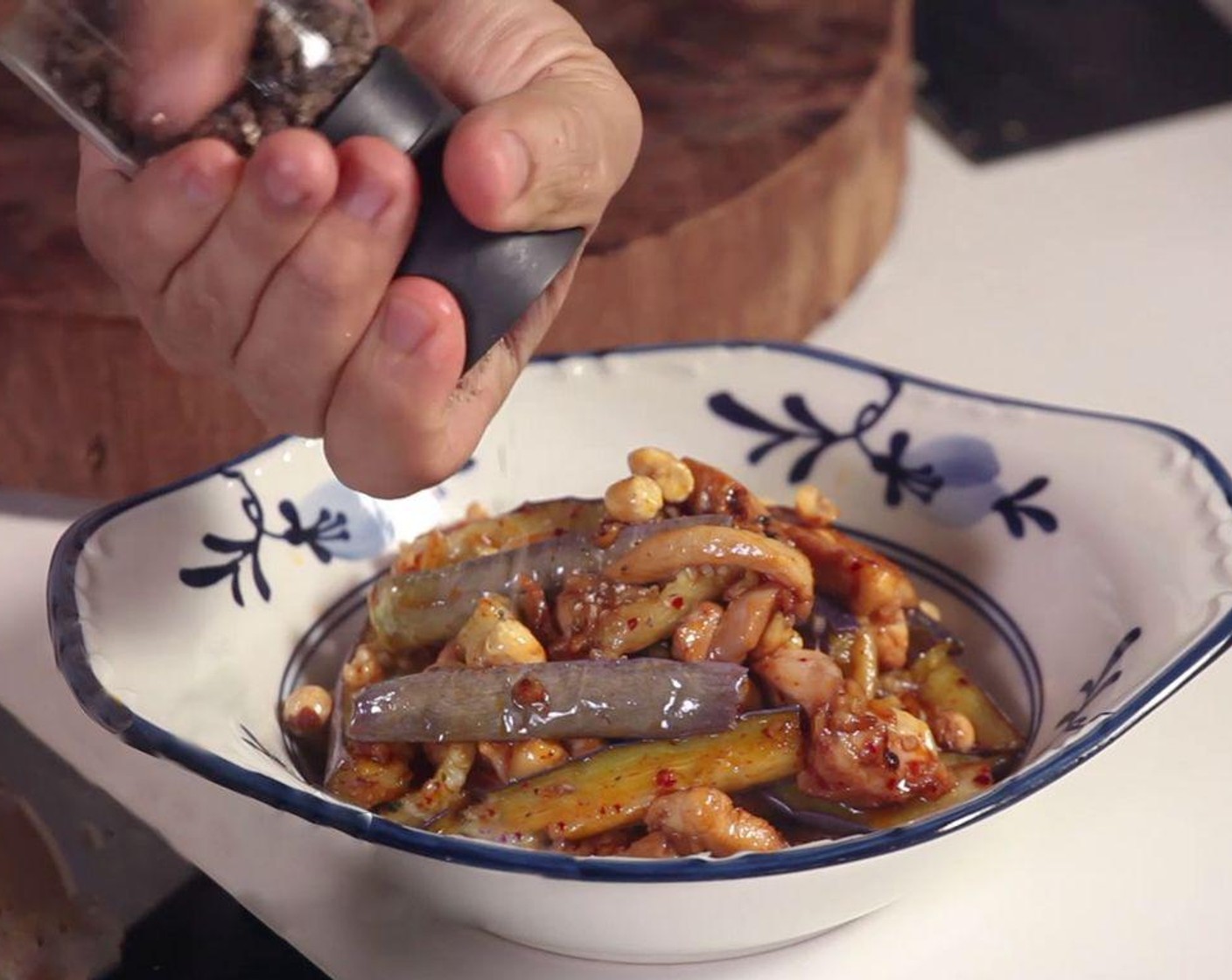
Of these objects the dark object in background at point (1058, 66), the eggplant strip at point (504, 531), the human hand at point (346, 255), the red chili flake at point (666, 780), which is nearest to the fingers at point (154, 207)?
the human hand at point (346, 255)

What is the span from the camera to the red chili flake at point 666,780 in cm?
73

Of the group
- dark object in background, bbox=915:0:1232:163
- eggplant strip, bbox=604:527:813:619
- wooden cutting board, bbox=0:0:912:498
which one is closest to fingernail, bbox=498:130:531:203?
eggplant strip, bbox=604:527:813:619

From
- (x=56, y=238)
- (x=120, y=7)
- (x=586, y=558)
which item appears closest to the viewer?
(x=120, y=7)

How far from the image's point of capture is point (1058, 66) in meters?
1.72

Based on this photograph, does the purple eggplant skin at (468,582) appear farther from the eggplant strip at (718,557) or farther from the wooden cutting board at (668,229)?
the wooden cutting board at (668,229)

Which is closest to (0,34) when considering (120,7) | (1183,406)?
(120,7)

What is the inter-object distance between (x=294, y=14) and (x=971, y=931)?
21.2 inches

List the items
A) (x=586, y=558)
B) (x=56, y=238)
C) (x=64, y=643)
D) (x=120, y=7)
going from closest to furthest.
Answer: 1. (x=120, y=7)
2. (x=64, y=643)
3. (x=586, y=558)
4. (x=56, y=238)

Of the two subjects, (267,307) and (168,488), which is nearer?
(267,307)

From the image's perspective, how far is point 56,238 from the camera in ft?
3.82

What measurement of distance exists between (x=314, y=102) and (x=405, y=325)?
0.10m

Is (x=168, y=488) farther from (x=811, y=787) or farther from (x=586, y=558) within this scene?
(x=811, y=787)

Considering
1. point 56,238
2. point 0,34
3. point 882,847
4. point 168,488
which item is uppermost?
point 0,34

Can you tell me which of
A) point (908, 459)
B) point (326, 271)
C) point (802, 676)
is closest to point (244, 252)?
point (326, 271)
